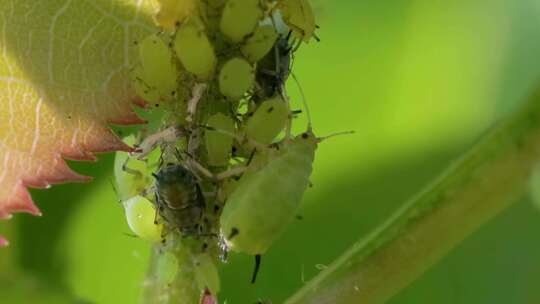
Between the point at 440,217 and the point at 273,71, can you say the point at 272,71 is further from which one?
the point at 440,217

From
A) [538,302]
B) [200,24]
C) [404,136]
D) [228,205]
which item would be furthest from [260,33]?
[404,136]

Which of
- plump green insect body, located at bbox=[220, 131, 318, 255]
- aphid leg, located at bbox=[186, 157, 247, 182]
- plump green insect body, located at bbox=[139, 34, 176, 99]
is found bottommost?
plump green insect body, located at bbox=[220, 131, 318, 255]

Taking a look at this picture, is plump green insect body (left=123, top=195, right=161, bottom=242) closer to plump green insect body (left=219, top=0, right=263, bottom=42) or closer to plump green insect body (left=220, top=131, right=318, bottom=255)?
plump green insect body (left=220, top=131, right=318, bottom=255)

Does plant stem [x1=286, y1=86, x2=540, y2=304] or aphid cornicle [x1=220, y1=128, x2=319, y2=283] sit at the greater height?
aphid cornicle [x1=220, y1=128, x2=319, y2=283]

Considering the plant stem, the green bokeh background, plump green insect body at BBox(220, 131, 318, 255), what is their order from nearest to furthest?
1. the plant stem
2. plump green insect body at BBox(220, 131, 318, 255)
3. the green bokeh background

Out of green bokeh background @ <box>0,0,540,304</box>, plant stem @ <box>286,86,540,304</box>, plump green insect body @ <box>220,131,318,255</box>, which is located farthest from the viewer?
green bokeh background @ <box>0,0,540,304</box>

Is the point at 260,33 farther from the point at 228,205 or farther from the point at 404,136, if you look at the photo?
the point at 404,136

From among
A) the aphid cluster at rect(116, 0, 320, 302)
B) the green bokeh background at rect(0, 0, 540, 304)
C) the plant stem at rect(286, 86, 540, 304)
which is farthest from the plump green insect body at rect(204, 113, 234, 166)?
the green bokeh background at rect(0, 0, 540, 304)
